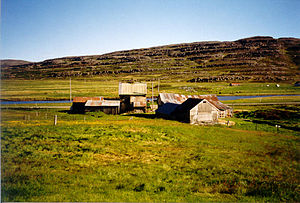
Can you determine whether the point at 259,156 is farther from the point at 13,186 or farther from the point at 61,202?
the point at 13,186

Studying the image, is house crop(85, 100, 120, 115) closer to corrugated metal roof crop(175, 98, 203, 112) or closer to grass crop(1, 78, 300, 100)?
corrugated metal roof crop(175, 98, 203, 112)

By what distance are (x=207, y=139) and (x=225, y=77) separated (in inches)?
5610

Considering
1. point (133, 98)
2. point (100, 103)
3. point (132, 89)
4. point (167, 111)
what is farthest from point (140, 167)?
point (132, 89)

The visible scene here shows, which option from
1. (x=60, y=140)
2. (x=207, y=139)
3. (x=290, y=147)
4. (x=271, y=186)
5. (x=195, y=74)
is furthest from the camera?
(x=195, y=74)

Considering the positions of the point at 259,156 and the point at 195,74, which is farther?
the point at 195,74

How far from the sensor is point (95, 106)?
48.1 meters

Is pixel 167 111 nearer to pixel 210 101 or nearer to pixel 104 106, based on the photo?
pixel 210 101

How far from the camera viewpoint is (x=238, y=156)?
17141mm

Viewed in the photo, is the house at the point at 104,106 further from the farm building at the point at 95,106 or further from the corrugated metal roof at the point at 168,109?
the corrugated metal roof at the point at 168,109

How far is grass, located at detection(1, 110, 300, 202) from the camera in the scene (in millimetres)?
9373

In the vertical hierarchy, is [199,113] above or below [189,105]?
below

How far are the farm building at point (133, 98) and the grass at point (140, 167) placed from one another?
29361mm

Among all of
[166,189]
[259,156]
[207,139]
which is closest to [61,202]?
[166,189]

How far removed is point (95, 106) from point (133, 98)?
10.6 m
